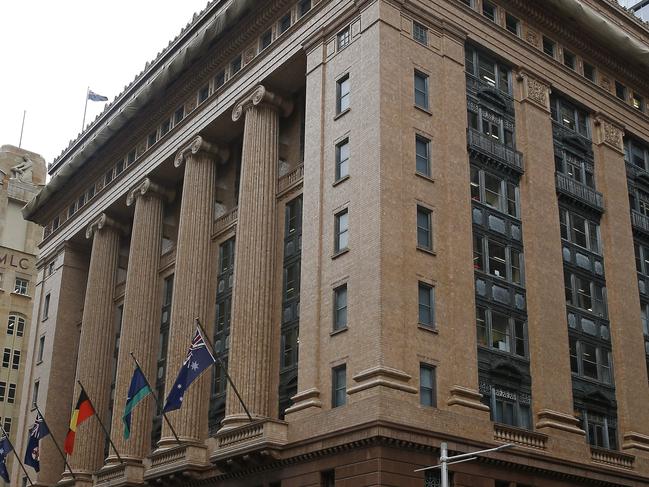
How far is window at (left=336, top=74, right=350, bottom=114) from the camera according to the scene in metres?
45.7

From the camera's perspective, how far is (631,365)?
4944 centimetres

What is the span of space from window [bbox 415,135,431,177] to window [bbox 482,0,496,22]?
35.6 ft

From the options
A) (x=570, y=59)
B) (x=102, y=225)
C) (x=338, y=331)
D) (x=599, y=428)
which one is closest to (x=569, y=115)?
(x=570, y=59)

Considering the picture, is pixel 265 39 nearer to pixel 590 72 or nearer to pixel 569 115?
pixel 569 115

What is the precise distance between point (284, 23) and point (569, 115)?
1733cm

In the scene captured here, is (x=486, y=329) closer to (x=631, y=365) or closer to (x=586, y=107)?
(x=631, y=365)

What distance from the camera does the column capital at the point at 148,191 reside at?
62719 millimetres

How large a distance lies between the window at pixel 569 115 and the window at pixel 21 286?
61.0 meters

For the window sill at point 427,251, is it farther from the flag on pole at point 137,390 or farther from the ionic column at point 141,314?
the ionic column at point 141,314

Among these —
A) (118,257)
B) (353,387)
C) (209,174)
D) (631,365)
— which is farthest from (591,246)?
(118,257)

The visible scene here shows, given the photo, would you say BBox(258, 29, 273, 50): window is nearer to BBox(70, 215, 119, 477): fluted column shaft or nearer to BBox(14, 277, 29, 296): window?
BBox(70, 215, 119, 477): fluted column shaft

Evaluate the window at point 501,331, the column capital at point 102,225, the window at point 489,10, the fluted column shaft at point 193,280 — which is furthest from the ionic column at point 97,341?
the window at point 489,10

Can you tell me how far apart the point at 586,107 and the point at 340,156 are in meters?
18.1

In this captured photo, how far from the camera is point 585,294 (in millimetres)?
49781
